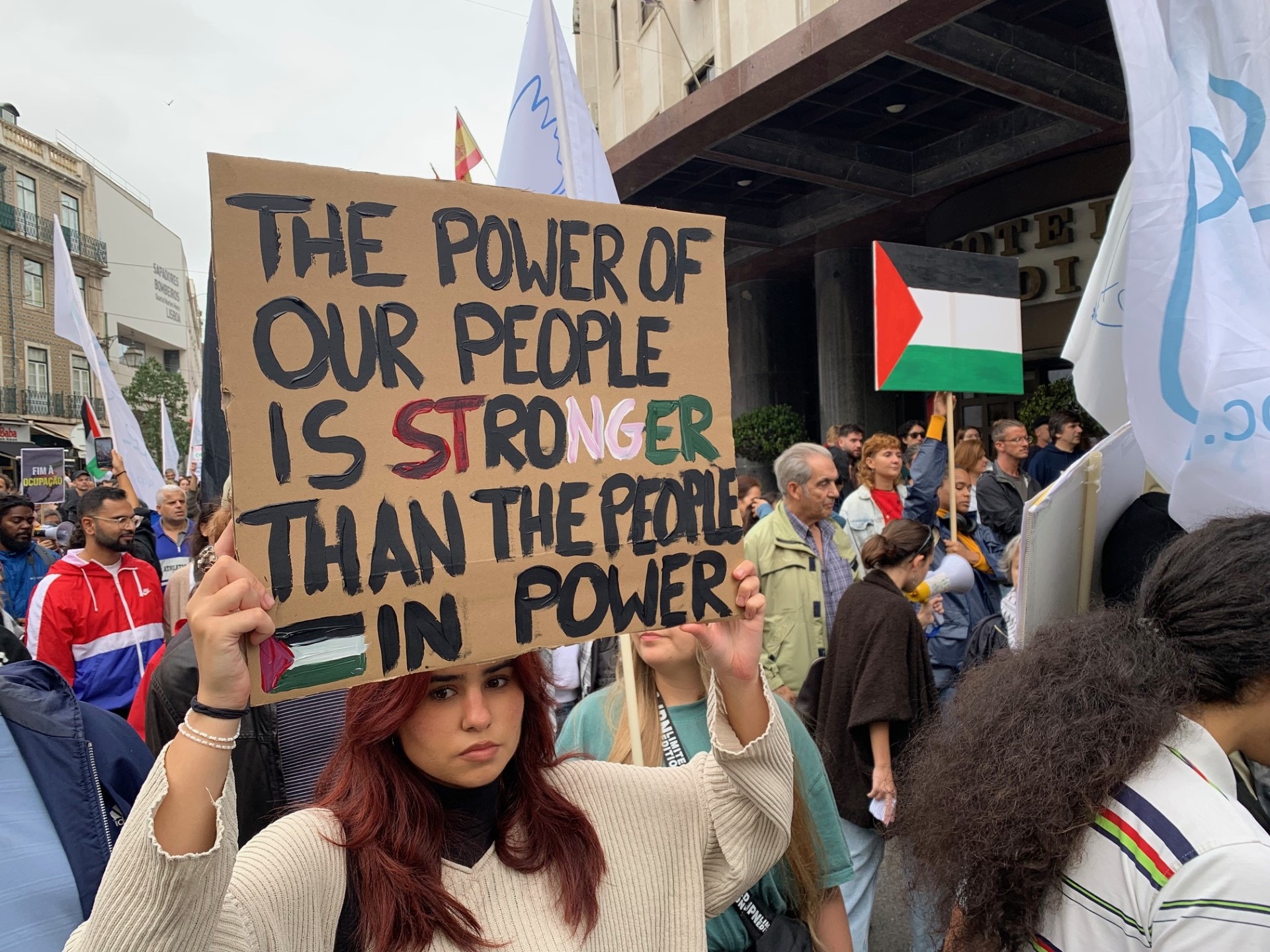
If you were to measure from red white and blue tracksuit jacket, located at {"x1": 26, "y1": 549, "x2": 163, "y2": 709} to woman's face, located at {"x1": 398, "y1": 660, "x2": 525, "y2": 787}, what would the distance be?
3644 millimetres

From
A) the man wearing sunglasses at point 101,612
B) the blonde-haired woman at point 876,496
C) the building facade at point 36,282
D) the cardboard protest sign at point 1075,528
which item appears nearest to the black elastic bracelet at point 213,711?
the cardboard protest sign at point 1075,528

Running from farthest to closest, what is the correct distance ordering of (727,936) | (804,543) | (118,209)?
(118,209), (804,543), (727,936)

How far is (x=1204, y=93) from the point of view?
224cm

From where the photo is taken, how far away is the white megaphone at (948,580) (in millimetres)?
4199

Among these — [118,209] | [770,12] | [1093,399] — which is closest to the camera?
[1093,399]

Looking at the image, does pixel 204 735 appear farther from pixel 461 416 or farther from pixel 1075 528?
pixel 1075 528

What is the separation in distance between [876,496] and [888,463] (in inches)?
9.8

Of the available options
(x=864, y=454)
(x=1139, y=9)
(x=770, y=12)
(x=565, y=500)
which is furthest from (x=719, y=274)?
(x=770, y=12)

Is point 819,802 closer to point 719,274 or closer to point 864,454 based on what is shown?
point 719,274

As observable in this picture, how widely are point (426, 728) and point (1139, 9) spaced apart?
2.31 meters

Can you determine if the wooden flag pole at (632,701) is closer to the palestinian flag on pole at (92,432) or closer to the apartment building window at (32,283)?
the palestinian flag on pole at (92,432)

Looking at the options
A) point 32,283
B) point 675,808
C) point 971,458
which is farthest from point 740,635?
point 32,283

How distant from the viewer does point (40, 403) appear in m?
35.2

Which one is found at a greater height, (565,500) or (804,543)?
(565,500)
